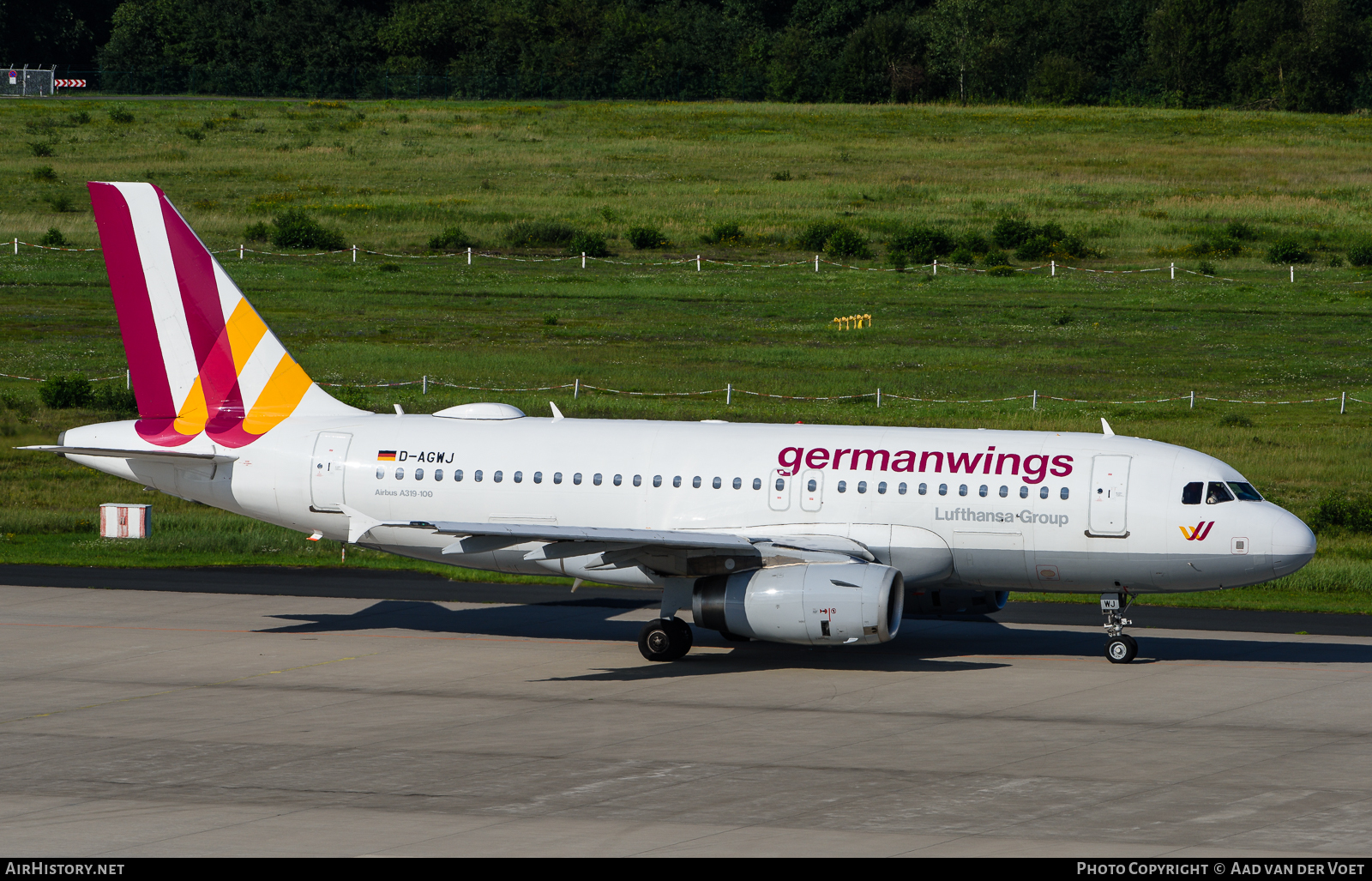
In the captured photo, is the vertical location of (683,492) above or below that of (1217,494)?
below

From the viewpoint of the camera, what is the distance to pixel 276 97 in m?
174

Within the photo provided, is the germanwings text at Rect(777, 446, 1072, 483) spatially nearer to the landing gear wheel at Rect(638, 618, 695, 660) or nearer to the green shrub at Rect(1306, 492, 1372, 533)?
the landing gear wheel at Rect(638, 618, 695, 660)

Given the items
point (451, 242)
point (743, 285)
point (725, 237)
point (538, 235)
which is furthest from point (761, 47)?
point (743, 285)

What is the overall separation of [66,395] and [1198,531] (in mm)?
49355

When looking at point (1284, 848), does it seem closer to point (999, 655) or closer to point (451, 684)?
point (999, 655)

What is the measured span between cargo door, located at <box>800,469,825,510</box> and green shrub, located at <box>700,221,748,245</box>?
7157 cm

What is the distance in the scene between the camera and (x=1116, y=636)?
30.2m

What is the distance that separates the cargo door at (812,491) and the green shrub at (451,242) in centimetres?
7235

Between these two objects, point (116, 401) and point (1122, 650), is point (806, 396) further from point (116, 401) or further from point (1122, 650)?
point (1122, 650)

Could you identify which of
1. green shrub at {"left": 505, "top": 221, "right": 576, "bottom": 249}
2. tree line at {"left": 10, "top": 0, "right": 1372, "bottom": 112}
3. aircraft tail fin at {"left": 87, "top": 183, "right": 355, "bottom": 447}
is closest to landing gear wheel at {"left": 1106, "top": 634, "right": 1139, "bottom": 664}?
aircraft tail fin at {"left": 87, "top": 183, "right": 355, "bottom": 447}

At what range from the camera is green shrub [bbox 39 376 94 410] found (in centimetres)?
6334

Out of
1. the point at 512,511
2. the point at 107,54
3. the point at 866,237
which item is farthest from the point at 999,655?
the point at 107,54

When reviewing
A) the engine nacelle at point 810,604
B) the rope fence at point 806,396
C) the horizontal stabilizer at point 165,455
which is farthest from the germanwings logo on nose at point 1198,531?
the rope fence at point 806,396
